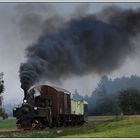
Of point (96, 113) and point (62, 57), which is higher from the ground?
point (62, 57)

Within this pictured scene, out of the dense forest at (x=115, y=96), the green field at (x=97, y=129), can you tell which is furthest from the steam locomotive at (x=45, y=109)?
the dense forest at (x=115, y=96)

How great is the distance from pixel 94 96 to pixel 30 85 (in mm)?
3624

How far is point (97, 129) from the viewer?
87.7ft

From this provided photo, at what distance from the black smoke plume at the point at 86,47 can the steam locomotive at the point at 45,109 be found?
4.78 feet

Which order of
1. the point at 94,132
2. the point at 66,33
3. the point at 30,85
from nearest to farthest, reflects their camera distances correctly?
the point at 94,132, the point at 30,85, the point at 66,33

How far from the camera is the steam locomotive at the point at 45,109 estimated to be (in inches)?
1053

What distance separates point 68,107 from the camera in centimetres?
2939

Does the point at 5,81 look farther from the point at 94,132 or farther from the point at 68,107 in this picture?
the point at 94,132

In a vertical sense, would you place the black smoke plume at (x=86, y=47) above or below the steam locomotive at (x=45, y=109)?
above

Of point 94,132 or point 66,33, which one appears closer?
point 94,132

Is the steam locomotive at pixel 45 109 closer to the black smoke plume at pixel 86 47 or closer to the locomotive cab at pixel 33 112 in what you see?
the locomotive cab at pixel 33 112

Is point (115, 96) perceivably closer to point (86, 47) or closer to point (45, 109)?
point (86, 47)

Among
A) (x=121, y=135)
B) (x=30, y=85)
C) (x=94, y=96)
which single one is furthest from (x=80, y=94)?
(x=121, y=135)

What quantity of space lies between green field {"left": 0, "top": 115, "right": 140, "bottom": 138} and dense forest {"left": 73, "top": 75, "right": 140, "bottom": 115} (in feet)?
1.52
